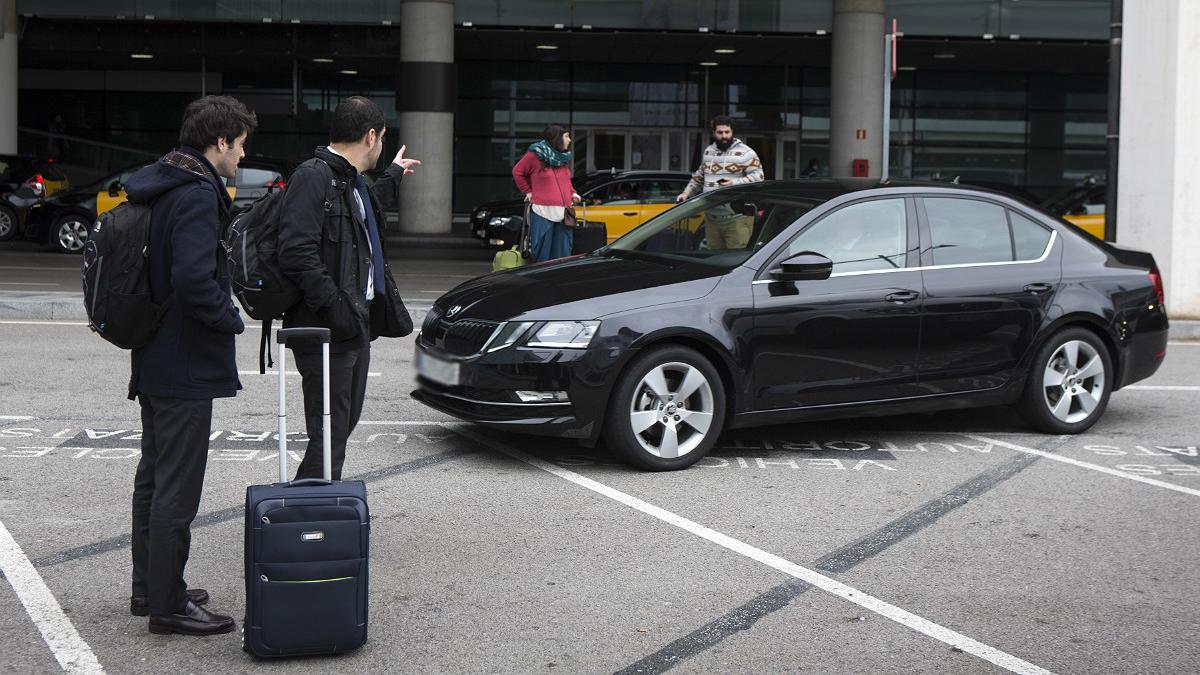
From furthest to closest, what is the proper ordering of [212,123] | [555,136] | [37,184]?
[37,184], [555,136], [212,123]

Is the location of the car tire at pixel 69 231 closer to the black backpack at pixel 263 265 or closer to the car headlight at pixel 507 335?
the car headlight at pixel 507 335

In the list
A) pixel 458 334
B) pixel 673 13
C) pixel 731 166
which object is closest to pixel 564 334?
pixel 458 334

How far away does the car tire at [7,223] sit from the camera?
24125mm

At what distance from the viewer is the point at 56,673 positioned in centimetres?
438

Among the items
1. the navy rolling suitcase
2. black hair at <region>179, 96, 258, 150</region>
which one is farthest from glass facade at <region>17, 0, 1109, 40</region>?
the navy rolling suitcase

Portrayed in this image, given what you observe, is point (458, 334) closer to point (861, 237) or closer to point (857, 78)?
point (861, 237)

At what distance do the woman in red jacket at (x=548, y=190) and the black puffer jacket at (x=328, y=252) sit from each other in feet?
25.2

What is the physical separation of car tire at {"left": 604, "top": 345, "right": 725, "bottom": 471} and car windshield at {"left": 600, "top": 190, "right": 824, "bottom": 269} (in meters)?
0.69

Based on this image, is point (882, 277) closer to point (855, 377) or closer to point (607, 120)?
point (855, 377)

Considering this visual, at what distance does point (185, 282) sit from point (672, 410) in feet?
10.8

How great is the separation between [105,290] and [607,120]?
31385mm

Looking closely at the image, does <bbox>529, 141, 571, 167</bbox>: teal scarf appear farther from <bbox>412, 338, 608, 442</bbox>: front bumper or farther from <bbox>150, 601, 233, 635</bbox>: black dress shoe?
<bbox>150, 601, 233, 635</bbox>: black dress shoe

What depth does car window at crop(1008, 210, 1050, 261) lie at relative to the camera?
8.38 metres

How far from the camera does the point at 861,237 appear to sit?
7.92 meters
